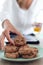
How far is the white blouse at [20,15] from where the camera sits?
2.06 metres

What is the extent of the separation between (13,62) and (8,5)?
121 centimetres

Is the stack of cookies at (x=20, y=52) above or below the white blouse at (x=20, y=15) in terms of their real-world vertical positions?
below

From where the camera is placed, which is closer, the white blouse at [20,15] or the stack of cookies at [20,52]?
the stack of cookies at [20,52]

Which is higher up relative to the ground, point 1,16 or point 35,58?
point 1,16

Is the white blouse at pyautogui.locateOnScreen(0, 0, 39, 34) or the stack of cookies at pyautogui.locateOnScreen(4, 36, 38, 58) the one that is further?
the white blouse at pyautogui.locateOnScreen(0, 0, 39, 34)

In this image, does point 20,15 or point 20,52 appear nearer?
point 20,52

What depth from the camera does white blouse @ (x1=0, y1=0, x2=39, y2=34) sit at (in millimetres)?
2057

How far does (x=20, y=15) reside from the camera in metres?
2.08

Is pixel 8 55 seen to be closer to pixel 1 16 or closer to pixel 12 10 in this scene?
pixel 1 16

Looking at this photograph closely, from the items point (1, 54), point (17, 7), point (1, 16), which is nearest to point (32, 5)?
point (17, 7)

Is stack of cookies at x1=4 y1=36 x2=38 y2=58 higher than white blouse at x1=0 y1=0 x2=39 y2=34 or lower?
lower

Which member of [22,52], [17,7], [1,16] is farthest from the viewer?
[17,7]

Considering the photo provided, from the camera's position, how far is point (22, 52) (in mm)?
922

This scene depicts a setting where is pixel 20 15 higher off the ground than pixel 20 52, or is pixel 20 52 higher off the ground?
pixel 20 15
